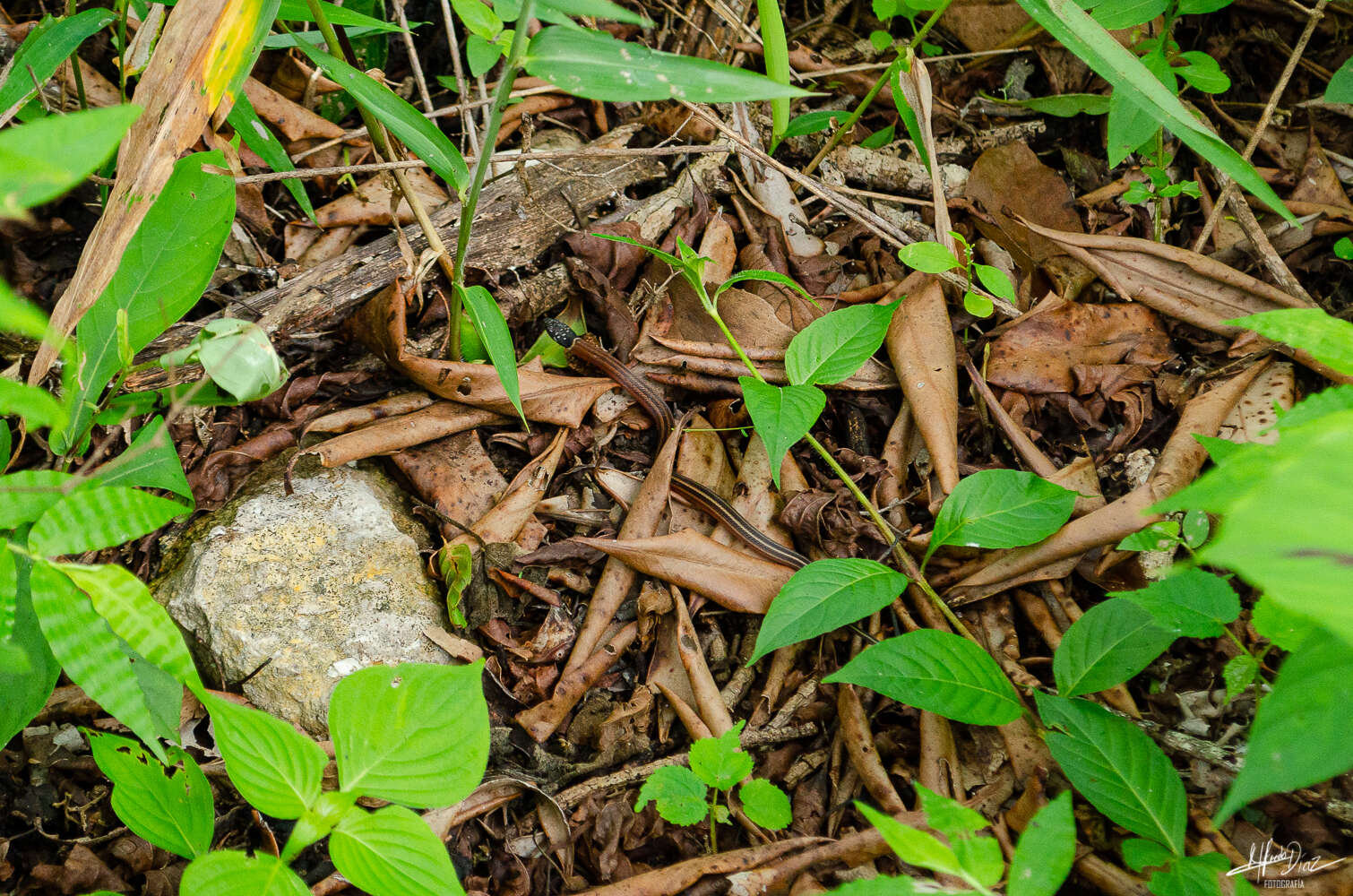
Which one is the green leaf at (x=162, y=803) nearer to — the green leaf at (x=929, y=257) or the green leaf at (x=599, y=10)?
the green leaf at (x=599, y=10)

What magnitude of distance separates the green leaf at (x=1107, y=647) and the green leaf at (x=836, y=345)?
2.56 feet

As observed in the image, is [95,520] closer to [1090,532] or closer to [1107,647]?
[1107,647]

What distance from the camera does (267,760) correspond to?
1.31 m

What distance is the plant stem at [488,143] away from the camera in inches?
53.2

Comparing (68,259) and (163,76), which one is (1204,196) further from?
(68,259)

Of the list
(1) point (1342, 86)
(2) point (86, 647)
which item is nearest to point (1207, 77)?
(1) point (1342, 86)

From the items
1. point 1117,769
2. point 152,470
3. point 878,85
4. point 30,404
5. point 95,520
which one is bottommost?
point 1117,769

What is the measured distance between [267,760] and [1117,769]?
1.57 m

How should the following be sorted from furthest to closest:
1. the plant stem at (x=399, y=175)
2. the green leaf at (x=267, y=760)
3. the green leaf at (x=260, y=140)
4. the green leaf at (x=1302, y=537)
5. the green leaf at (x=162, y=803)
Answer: the green leaf at (x=260, y=140)
the plant stem at (x=399, y=175)
the green leaf at (x=162, y=803)
the green leaf at (x=267, y=760)
the green leaf at (x=1302, y=537)

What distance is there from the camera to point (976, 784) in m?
1.83

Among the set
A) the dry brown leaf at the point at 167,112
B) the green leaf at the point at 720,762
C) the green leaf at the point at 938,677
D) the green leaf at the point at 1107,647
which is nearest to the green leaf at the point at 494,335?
the dry brown leaf at the point at 167,112

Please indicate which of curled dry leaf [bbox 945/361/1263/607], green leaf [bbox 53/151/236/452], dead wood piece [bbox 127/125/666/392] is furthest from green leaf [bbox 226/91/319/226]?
curled dry leaf [bbox 945/361/1263/607]

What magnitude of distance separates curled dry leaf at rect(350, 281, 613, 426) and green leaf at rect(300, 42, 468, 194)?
1.61 feet

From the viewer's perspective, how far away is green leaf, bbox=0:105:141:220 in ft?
A: 2.32
